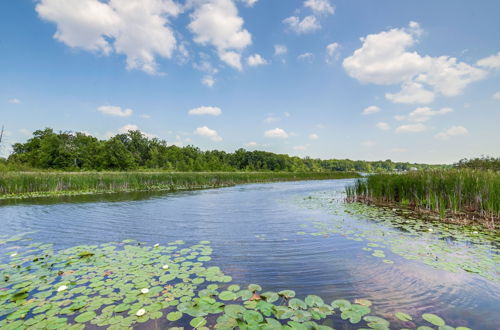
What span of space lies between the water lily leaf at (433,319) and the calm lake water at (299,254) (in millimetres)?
165

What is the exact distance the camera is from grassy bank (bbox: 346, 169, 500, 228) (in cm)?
883

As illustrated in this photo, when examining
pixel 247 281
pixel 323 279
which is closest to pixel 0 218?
pixel 247 281

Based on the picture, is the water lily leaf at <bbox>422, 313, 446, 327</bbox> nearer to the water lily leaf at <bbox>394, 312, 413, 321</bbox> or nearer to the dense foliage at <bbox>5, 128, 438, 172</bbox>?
the water lily leaf at <bbox>394, 312, 413, 321</bbox>

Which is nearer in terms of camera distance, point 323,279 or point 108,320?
point 108,320

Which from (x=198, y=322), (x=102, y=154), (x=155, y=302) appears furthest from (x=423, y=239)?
(x=102, y=154)

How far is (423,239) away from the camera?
6.62 meters

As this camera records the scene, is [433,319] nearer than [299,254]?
Yes

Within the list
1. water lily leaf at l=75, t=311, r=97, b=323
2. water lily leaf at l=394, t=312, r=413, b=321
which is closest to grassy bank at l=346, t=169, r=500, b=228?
water lily leaf at l=394, t=312, r=413, b=321

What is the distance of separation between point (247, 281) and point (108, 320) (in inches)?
85.1

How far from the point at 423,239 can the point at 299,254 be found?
3.75 meters

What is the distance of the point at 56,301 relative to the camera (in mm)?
3420

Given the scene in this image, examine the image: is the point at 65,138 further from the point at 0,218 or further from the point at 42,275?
the point at 42,275

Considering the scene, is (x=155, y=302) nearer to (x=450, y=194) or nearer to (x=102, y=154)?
(x=450, y=194)

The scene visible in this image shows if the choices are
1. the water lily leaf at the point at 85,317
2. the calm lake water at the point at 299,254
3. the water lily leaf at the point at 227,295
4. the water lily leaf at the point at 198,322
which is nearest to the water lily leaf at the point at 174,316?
the water lily leaf at the point at 198,322
